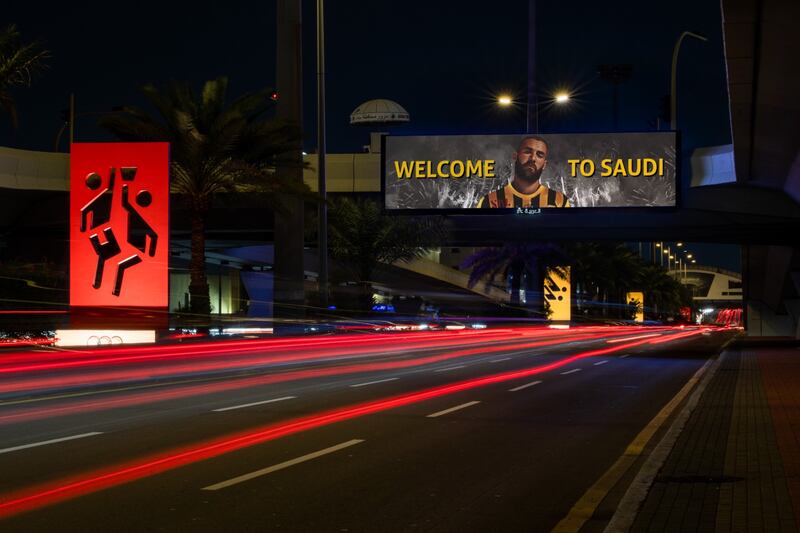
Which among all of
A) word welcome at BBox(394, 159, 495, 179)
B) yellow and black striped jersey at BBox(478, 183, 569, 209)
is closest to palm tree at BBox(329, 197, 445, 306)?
word welcome at BBox(394, 159, 495, 179)

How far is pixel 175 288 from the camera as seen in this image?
76.4 meters

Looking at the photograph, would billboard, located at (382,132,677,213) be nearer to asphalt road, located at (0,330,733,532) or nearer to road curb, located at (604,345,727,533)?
asphalt road, located at (0,330,733,532)

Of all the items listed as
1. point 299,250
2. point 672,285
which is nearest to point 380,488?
point 299,250

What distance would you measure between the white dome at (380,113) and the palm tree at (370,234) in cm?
4961

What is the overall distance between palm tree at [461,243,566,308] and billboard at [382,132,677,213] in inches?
765

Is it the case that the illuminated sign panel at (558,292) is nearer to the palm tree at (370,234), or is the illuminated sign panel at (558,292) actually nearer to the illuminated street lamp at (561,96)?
the palm tree at (370,234)

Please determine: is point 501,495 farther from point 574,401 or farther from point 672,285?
point 672,285

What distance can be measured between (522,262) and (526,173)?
21002 millimetres

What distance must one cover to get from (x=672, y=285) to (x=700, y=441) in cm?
14617

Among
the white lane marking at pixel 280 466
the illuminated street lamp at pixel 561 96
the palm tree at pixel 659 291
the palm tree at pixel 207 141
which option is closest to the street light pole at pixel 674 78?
the illuminated street lamp at pixel 561 96

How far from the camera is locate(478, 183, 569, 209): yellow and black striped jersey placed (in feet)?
134

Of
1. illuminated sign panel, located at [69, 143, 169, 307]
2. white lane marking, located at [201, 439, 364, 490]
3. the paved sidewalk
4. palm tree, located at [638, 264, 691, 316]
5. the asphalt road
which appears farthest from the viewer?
palm tree, located at [638, 264, 691, 316]

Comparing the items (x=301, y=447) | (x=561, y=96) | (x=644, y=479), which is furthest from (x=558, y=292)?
(x=644, y=479)

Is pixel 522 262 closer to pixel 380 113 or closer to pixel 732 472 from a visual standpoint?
pixel 380 113
